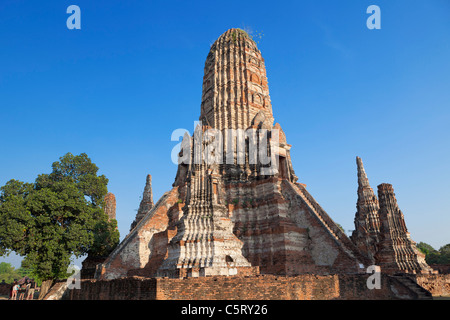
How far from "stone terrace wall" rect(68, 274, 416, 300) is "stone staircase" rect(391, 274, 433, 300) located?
34cm

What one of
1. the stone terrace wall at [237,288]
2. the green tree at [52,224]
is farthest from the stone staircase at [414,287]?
the green tree at [52,224]

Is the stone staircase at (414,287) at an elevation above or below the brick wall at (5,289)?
above

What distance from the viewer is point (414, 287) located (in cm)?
1423

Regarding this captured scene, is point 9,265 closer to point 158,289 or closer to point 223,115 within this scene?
point 223,115

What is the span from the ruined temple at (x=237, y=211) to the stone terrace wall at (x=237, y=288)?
9.22ft

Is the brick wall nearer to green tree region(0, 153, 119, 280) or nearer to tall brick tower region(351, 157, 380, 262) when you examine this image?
green tree region(0, 153, 119, 280)

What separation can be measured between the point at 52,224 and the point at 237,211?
12.3 m

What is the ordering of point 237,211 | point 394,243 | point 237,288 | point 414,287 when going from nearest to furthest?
point 237,288
point 414,287
point 237,211
point 394,243

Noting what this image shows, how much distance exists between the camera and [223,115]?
1002 inches

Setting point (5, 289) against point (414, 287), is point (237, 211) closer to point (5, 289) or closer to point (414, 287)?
point (414, 287)

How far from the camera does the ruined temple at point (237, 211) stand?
48.7 ft

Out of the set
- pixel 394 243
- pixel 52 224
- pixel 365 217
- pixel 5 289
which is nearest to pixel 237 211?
pixel 394 243

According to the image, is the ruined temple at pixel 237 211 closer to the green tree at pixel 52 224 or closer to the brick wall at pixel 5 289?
the green tree at pixel 52 224
